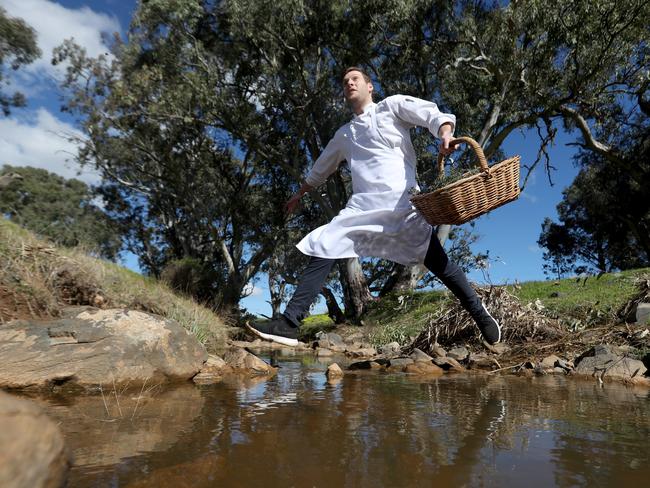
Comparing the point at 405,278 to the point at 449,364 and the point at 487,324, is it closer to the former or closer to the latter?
the point at 449,364

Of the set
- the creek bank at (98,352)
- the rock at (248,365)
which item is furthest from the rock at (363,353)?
the creek bank at (98,352)

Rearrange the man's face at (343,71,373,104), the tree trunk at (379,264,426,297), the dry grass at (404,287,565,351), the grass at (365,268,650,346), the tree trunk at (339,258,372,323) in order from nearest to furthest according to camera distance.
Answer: the man's face at (343,71,373,104)
the dry grass at (404,287,565,351)
the grass at (365,268,650,346)
the tree trunk at (339,258,372,323)
the tree trunk at (379,264,426,297)

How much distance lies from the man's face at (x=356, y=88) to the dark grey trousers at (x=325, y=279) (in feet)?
4.31

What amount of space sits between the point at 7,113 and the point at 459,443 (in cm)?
2073

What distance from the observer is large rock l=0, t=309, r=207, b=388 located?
121 inches

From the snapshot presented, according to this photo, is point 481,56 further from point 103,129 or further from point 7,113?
point 7,113

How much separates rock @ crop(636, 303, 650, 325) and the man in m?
2.34

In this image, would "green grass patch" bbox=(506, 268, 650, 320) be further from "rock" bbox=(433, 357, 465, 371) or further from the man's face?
the man's face

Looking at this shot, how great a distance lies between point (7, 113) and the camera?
1755cm

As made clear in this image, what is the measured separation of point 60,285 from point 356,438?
3.97 metres

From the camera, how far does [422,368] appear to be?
435 centimetres

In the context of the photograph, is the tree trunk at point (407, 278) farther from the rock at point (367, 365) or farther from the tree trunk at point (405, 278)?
the rock at point (367, 365)

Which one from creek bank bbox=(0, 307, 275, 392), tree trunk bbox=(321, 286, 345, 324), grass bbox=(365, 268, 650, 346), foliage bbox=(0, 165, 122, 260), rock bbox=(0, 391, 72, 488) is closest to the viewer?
rock bbox=(0, 391, 72, 488)

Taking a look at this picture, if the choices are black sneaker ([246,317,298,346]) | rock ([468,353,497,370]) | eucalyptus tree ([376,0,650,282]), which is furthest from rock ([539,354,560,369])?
eucalyptus tree ([376,0,650,282])
